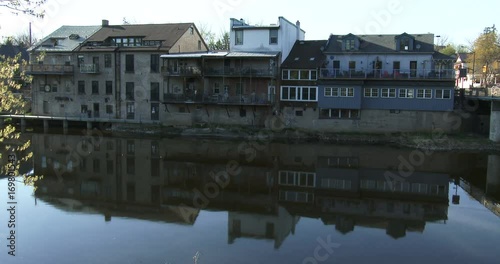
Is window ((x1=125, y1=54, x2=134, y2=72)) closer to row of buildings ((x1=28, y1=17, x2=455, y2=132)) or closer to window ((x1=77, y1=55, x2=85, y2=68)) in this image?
row of buildings ((x1=28, y1=17, x2=455, y2=132))

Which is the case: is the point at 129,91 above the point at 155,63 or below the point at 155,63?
below

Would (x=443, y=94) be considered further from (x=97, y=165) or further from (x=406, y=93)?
(x=97, y=165)

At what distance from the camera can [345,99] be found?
1734 inches

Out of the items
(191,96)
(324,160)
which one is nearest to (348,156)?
(324,160)

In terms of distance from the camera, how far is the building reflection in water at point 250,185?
2092 cm

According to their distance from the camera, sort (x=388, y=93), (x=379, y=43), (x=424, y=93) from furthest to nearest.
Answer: (x=379, y=43), (x=388, y=93), (x=424, y=93)

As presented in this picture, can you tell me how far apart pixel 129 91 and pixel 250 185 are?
2884 centimetres

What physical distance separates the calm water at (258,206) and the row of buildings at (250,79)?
711 cm

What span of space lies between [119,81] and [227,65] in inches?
521

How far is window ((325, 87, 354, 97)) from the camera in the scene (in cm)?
4403

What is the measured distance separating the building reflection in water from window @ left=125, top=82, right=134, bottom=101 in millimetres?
11036

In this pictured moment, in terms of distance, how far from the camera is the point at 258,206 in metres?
22.8

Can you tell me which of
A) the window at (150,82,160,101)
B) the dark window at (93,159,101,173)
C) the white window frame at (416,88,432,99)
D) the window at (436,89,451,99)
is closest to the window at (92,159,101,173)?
the dark window at (93,159,101,173)

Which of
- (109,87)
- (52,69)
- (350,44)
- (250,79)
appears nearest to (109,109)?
(109,87)
